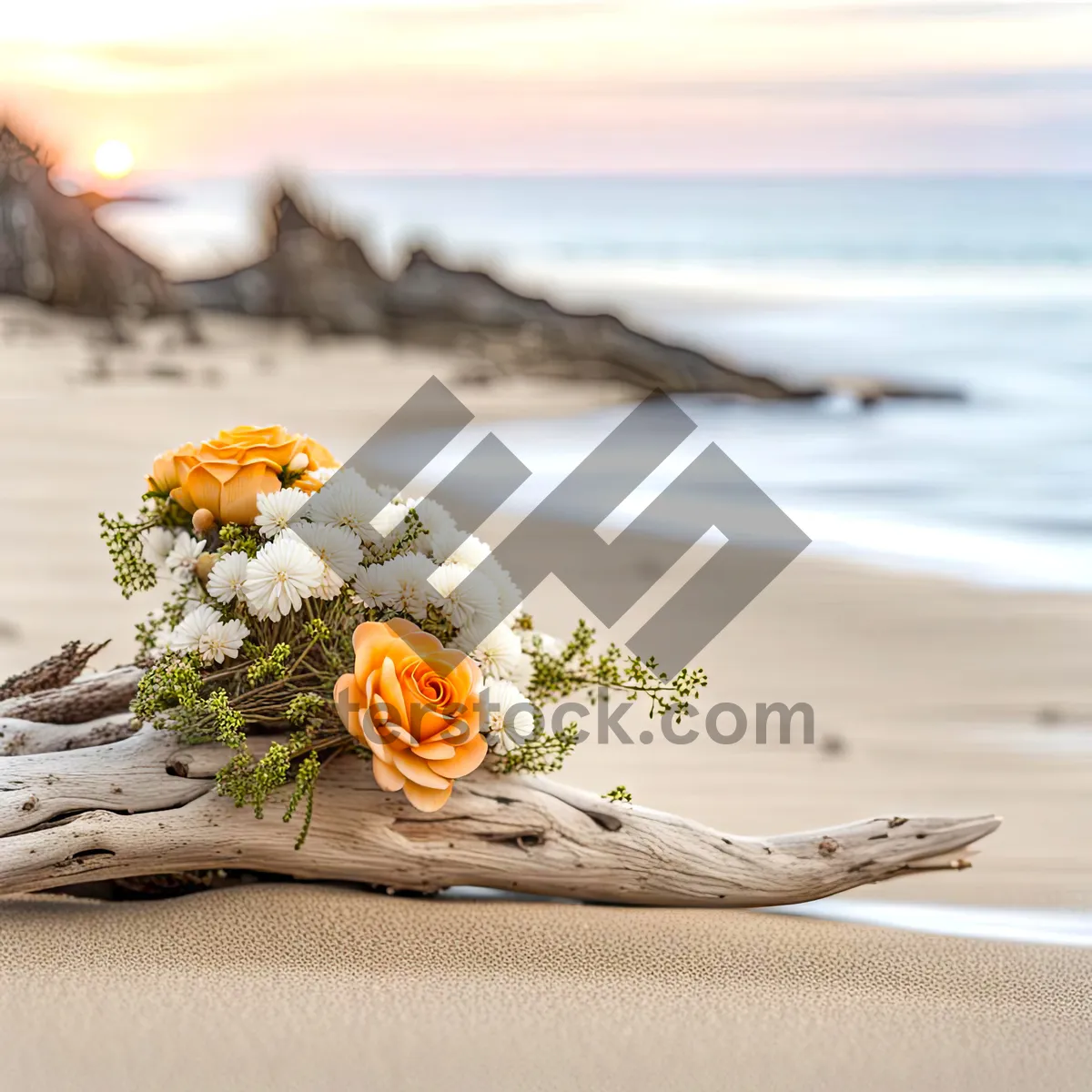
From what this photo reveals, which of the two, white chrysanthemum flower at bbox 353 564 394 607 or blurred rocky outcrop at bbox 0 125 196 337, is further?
blurred rocky outcrop at bbox 0 125 196 337

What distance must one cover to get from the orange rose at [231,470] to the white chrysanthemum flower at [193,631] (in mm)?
240

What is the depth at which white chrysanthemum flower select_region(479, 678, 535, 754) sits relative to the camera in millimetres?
2561

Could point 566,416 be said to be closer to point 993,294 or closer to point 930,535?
point 930,535

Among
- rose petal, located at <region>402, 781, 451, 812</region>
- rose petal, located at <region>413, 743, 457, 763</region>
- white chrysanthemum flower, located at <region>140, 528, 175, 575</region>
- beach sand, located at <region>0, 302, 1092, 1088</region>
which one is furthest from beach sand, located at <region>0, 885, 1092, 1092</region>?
white chrysanthemum flower, located at <region>140, 528, 175, 575</region>

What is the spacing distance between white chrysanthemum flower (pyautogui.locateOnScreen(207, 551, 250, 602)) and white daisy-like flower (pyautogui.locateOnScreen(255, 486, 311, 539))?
84mm

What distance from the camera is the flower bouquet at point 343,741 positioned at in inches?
97.0

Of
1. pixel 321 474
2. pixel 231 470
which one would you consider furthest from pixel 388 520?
pixel 231 470

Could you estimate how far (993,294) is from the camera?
71.7 feet

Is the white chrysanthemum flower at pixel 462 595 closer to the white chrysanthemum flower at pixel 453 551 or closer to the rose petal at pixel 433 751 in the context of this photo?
the white chrysanthemum flower at pixel 453 551

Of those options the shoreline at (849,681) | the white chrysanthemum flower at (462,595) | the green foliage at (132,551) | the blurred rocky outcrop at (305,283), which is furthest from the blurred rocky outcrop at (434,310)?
the white chrysanthemum flower at (462,595)

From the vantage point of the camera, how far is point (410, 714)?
2.46 meters

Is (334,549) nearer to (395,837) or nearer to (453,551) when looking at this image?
(453,551)

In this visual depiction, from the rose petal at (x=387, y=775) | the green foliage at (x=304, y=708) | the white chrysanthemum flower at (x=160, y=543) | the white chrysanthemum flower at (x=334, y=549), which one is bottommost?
the rose petal at (x=387, y=775)

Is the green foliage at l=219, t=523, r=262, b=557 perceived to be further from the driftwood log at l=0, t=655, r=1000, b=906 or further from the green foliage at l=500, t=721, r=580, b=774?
the green foliage at l=500, t=721, r=580, b=774
